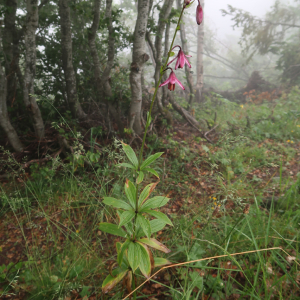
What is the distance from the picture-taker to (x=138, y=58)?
3.11m

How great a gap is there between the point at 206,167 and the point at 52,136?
8.83ft

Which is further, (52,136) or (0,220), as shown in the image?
(52,136)

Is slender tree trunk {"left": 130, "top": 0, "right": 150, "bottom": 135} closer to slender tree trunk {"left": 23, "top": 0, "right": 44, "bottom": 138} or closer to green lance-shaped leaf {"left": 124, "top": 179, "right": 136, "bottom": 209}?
slender tree trunk {"left": 23, "top": 0, "right": 44, "bottom": 138}

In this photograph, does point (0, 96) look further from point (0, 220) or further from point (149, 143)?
point (149, 143)

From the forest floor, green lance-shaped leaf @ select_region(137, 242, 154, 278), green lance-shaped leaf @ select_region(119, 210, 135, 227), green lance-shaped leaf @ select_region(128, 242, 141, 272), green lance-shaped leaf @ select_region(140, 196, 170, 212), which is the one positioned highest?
green lance-shaped leaf @ select_region(119, 210, 135, 227)

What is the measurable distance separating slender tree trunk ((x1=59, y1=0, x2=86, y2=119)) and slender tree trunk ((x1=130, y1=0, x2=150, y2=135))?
3.81ft

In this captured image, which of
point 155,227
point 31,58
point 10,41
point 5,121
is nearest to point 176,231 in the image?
point 155,227

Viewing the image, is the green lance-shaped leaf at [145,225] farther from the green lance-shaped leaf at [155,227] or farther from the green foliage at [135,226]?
the green lance-shaped leaf at [155,227]

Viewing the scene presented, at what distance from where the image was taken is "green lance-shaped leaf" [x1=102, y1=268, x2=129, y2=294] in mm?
1247

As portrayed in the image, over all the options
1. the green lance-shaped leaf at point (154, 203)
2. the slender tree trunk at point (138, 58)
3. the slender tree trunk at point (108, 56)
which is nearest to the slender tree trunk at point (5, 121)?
the slender tree trunk at point (108, 56)

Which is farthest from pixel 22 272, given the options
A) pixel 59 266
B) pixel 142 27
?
pixel 142 27

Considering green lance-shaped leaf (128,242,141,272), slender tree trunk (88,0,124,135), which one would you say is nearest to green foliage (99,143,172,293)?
green lance-shaped leaf (128,242,141,272)

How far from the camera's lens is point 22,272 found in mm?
1557

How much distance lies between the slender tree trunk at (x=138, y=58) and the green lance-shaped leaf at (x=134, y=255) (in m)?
2.46
